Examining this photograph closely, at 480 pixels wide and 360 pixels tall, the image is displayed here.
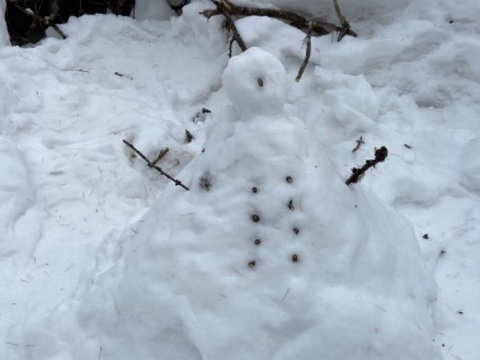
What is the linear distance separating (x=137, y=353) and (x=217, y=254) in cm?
59

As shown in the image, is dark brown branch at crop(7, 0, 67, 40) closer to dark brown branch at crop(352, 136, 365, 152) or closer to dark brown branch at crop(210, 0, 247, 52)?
dark brown branch at crop(210, 0, 247, 52)

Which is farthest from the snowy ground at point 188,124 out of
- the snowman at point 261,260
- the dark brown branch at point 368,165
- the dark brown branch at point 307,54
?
the dark brown branch at point 368,165

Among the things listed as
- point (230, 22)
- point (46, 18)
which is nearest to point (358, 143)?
point (230, 22)

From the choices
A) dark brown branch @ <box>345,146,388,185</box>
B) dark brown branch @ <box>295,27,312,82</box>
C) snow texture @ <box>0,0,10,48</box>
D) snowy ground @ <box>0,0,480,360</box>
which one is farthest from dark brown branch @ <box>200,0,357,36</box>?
dark brown branch @ <box>345,146,388,185</box>

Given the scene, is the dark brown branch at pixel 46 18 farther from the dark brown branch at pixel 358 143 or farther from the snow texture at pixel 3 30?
the dark brown branch at pixel 358 143

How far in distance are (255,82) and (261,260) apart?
28.6 inches

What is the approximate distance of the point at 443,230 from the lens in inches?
130

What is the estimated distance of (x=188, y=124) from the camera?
3992 mm

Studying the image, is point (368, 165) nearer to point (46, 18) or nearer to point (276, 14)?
point (276, 14)

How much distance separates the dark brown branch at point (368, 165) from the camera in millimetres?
2182

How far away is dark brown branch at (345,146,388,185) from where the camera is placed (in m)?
2.18

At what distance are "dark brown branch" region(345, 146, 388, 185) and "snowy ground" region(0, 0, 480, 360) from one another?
0.96m

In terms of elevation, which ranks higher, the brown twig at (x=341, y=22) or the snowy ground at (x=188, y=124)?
the brown twig at (x=341, y=22)

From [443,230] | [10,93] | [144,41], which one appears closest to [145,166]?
[10,93]
